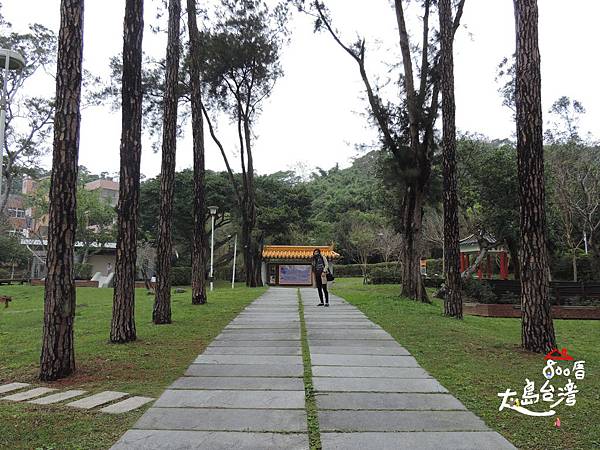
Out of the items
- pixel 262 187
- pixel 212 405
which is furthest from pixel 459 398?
pixel 262 187

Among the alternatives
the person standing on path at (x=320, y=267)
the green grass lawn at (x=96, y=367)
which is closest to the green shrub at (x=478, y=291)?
the person standing on path at (x=320, y=267)

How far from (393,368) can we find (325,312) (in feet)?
17.9

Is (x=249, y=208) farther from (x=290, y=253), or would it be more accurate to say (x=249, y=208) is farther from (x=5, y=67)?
(x=5, y=67)

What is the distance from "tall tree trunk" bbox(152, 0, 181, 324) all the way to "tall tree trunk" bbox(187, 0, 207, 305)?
3.12m

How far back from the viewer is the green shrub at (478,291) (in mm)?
16281

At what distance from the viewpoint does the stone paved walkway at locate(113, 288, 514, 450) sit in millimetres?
3029

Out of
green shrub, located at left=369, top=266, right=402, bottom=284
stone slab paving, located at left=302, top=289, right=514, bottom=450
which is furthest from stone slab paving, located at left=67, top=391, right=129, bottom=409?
green shrub, located at left=369, top=266, right=402, bottom=284

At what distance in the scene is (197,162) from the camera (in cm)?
1266

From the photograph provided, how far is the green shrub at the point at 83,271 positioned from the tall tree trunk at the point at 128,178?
29.2 meters

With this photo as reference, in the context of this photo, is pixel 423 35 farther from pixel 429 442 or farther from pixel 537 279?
pixel 429 442

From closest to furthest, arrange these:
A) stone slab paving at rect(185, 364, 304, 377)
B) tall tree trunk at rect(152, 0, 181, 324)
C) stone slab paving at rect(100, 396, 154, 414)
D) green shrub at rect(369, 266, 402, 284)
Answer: stone slab paving at rect(100, 396, 154, 414), stone slab paving at rect(185, 364, 304, 377), tall tree trunk at rect(152, 0, 181, 324), green shrub at rect(369, 266, 402, 284)

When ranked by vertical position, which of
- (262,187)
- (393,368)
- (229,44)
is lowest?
(393,368)

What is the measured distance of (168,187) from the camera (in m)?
8.69

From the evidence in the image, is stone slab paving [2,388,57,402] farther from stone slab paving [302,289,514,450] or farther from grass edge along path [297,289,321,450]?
stone slab paving [302,289,514,450]
